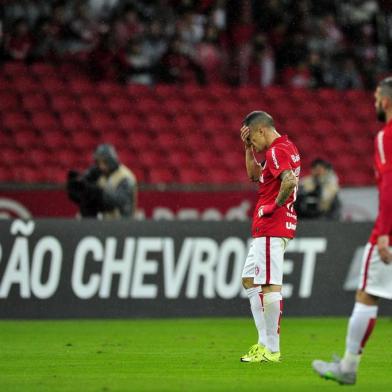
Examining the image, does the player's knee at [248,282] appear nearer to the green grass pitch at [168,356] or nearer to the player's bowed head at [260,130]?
the green grass pitch at [168,356]

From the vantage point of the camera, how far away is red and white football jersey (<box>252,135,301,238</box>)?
977 centimetres

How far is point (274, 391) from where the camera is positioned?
7.66m

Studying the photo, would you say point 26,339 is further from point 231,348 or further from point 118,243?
point 118,243

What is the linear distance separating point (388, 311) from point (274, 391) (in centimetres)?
896

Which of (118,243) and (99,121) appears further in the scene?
(99,121)

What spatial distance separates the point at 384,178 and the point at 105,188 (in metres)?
8.66

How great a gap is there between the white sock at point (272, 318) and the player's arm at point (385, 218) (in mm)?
2484

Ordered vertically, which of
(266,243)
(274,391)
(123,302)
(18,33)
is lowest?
(123,302)

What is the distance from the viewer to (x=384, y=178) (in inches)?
295

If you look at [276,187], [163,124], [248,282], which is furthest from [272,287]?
[163,124]

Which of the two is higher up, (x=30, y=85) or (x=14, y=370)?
(x=30, y=85)

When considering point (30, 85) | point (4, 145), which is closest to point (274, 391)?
point (4, 145)

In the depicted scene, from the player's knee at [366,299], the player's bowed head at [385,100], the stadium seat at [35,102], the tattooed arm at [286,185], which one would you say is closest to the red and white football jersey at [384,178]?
the player's bowed head at [385,100]

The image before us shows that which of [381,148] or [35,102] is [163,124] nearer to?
[35,102]
